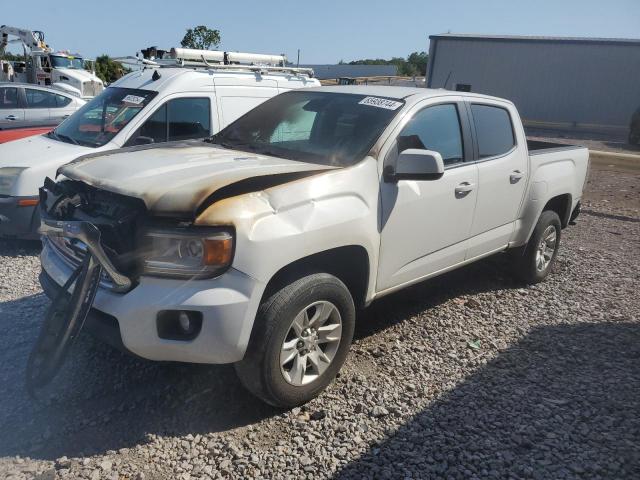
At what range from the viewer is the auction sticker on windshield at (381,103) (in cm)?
381

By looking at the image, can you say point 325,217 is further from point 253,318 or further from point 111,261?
point 111,261

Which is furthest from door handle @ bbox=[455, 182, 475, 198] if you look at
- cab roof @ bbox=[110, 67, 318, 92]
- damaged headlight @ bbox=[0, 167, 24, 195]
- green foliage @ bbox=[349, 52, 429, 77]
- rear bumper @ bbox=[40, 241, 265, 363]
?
green foliage @ bbox=[349, 52, 429, 77]

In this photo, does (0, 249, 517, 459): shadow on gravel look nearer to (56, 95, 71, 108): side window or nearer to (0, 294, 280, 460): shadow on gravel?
(0, 294, 280, 460): shadow on gravel

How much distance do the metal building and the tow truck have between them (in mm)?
16438

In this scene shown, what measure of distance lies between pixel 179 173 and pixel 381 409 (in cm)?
178

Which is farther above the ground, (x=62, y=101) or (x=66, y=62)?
(x=66, y=62)

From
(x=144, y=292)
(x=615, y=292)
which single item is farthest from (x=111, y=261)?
(x=615, y=292)

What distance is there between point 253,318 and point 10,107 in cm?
1072

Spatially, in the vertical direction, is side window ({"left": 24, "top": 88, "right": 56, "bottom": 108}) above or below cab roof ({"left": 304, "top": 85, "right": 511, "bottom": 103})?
below

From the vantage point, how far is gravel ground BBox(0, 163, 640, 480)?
277 centimetres

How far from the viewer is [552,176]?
5258 mm

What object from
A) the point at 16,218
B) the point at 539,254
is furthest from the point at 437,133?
the point at 16,218

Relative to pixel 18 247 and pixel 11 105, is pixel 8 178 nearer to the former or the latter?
pixel 18 247

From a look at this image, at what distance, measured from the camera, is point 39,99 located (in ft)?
37.1
